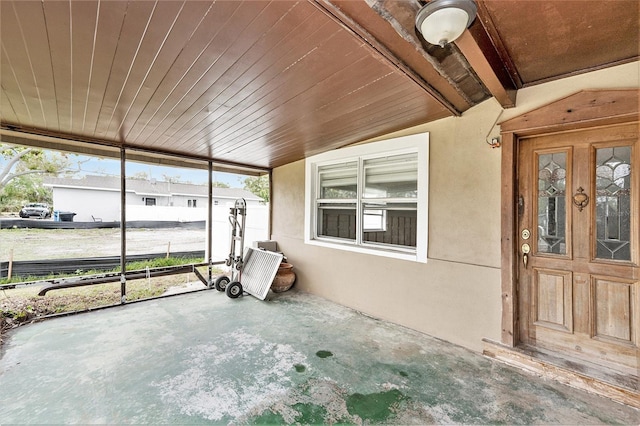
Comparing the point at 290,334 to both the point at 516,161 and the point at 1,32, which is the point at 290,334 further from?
the point at 1,32

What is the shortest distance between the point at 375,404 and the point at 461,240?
1863 millimetres

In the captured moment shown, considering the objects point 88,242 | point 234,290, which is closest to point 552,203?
point 234,290

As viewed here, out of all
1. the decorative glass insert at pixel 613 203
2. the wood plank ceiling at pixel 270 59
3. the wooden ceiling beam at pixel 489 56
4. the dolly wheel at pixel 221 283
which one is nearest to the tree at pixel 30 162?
the wood plank ceiling at pixel 270 59

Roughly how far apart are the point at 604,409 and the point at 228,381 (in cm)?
291

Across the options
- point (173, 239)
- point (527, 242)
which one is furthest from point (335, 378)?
point (173, 239)

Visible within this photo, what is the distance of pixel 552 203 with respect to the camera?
2424mm

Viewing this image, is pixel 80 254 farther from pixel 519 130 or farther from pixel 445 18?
pixel 519 130

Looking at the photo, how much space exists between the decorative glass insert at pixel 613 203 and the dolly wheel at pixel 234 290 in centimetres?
457

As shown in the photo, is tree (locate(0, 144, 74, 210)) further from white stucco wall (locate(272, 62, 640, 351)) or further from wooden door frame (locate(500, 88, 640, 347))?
wooden door frame (locate(500, 88, 640, 347))

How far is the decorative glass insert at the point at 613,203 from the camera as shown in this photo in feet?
6.86

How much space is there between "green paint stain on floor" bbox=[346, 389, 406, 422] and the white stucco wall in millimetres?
1255

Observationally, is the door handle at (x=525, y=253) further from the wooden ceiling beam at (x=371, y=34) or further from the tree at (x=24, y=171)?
the tree at (x=24, y=171)

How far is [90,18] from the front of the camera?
52.9 inches

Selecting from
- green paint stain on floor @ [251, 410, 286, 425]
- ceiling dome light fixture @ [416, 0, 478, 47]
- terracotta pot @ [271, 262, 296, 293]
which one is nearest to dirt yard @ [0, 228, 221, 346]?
terracotta pot @ [271, 262, 296, 293]
